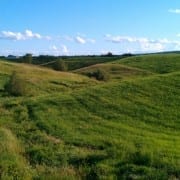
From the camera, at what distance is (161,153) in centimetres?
2083

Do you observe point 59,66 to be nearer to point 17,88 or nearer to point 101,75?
point 101,75

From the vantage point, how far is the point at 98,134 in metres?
26.4

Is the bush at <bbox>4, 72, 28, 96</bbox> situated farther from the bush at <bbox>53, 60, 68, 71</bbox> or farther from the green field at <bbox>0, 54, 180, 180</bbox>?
the bush at <bbox>53, 60, 68, 71</bbox>

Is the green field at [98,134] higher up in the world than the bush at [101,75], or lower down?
higher up

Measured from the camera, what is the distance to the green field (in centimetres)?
1802

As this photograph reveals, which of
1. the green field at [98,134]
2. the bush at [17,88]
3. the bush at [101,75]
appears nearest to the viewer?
the green field at [98,134]

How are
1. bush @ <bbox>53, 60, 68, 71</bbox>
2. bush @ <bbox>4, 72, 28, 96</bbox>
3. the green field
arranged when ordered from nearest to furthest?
the green field
bush @ <bbox>4, 72, 28, 96</bbox>
bush @ <bbox>53, 60, 68, 71</bbox>

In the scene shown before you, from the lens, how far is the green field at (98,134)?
709 inches

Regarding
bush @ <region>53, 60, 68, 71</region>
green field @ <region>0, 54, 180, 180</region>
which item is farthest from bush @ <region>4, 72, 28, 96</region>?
bush @ <region>53, 60, 68, 71</region>

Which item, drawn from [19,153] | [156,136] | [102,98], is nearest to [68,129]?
[156,136]

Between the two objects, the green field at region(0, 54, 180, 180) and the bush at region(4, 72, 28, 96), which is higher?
the green field at region(0, 54, 180, 180)

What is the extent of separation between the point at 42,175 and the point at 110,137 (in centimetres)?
866

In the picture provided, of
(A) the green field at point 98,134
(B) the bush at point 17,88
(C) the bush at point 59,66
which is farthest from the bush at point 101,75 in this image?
(A) the green field at point 98,134

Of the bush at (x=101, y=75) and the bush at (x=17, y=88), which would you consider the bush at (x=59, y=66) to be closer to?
the bush at (x=101, y=75)
